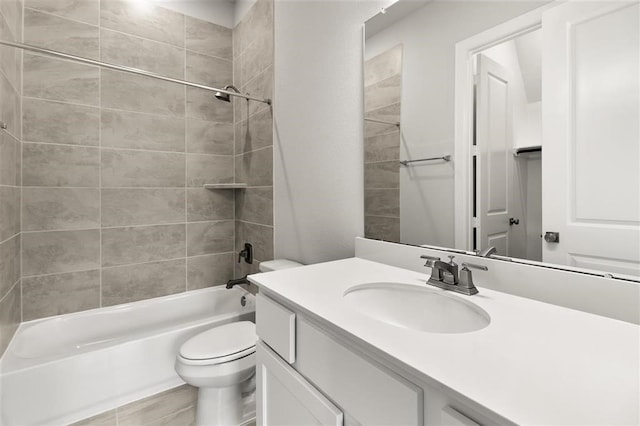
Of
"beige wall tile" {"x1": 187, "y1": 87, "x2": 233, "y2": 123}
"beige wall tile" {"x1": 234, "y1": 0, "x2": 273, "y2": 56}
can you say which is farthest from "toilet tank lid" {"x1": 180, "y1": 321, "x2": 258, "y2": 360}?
"beige wall tile" {"x1": 234, "y1": 0, "x2": 273, "y2": 56}

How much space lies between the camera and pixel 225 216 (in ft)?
7.85

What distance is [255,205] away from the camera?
2072 millimetres

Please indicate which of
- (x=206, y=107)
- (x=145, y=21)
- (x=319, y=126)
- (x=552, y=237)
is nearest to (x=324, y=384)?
(x=552, y=237)

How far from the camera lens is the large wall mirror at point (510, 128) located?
69cm

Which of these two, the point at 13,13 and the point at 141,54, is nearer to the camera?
the point at 13,13

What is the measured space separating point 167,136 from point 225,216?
0.73m

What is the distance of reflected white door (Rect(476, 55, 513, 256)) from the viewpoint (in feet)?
2.95

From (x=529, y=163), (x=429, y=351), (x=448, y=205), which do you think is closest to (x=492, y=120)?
(x=529, y=163)

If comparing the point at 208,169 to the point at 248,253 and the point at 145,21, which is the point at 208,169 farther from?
→ the point at 145,21

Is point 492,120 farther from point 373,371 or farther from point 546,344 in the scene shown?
point 373,371

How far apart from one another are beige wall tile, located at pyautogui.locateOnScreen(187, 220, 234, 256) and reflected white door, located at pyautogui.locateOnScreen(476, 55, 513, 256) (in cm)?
193

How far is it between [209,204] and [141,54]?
1138 millimetres

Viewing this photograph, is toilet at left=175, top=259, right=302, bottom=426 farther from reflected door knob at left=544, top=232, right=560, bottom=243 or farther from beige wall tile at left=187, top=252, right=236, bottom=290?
reflected door knob at left=544, top=232, right=560, bottom=243

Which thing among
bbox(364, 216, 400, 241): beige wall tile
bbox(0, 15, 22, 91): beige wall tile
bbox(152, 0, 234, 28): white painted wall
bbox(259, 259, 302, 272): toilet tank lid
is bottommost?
bbox(259, 259, 302, 272): toilet tank lid
